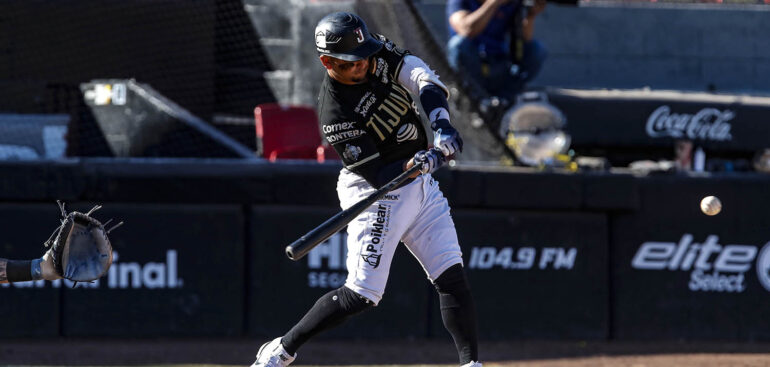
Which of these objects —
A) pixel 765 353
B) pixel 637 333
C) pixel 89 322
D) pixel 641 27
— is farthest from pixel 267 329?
pixel 641 27

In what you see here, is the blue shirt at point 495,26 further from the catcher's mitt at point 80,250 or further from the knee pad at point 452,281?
the catcher's mitt at point 80,250

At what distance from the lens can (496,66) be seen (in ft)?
27.2

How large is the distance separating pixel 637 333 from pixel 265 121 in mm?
3254

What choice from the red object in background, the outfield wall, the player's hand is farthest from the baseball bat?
the red object in background

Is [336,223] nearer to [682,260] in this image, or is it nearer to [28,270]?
[28,270]

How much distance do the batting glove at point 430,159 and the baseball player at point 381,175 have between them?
12 centimetres

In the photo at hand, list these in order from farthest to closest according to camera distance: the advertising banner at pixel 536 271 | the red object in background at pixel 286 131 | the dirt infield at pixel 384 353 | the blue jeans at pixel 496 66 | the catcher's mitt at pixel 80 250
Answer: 1. the blue jeans at pixel 496 66
2. the red object in background at pixel 286 131
3. the advertising banner at pixel 536 271
4. the dirt infield at pixel 384 353
5. the catcher's mitt at pixel 80 250

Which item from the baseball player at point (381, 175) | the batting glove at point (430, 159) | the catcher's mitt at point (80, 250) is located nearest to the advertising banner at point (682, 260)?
the baseball player at point (381, 175)

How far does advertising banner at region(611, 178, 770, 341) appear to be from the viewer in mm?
7551

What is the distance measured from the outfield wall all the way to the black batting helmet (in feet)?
8.60

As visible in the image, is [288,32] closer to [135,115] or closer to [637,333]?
[135,115]

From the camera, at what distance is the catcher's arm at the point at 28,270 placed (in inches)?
188

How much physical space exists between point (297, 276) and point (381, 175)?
267cm

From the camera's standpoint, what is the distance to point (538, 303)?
7.55 m
